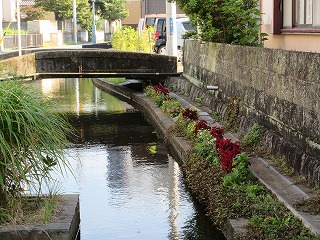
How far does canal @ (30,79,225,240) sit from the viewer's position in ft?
31.3

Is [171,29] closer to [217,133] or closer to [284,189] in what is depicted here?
[217,133]

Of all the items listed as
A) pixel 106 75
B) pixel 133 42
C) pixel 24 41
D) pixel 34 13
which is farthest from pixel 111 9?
pixel 106 75

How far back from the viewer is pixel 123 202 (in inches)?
429

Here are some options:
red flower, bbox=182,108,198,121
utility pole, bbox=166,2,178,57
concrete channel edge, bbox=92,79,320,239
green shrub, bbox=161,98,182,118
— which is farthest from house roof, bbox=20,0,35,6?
red flower, bbox=182,108,198,121

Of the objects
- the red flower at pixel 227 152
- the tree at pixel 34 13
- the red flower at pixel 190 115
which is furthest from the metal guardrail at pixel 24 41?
the red flower at pixel 227 152

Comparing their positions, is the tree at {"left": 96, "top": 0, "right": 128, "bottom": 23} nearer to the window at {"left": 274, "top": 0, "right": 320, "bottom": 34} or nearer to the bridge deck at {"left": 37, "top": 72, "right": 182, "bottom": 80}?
the bridge deck at {"left": 37, "top": 72, "right": 182, "bottom": 80}

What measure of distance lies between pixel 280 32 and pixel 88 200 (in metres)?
6.28

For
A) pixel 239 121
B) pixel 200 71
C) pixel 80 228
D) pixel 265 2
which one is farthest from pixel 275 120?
pixel 200 71

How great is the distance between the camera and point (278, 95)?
37.8 feet

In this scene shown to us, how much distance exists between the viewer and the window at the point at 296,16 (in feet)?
44.8

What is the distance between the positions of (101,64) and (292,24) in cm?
1068

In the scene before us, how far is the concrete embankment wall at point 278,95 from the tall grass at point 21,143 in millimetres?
3009

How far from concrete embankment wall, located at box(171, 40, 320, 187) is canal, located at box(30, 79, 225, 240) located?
139 cm

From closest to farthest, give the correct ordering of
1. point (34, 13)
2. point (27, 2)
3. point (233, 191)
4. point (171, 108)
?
point (233, 191) < point (171, 108) < point (34, 13) < point (27, 2)
